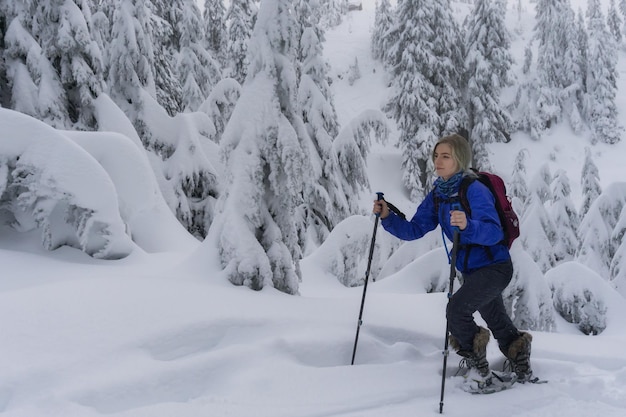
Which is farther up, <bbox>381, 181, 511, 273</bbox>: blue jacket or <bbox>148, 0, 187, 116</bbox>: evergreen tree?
<bbox>148, 0, 187, 116</bbox>: evergreen tree

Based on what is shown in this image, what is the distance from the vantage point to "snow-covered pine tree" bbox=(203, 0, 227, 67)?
29406mm

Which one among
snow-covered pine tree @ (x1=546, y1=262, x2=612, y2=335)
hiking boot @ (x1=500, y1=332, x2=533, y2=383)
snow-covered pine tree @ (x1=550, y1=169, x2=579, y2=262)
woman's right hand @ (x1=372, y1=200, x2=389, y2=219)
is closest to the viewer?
hiking boot @ (x1=500, y1=332, x2=533, y2=383)

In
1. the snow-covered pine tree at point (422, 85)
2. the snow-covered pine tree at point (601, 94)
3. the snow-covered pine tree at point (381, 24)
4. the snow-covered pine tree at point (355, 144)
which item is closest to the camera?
the snow-covered pine tree at point (355, 144)

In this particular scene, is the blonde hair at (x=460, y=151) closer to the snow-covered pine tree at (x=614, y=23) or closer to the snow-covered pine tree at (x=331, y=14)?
the snow-covered pine tree at (x=331, y=14)

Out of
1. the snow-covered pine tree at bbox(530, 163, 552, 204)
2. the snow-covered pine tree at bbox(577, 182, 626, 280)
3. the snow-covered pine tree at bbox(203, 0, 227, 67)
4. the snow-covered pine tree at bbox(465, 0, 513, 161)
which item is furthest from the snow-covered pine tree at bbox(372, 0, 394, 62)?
the snow-covered pine tree at bbox(577, 182, 626, 280)

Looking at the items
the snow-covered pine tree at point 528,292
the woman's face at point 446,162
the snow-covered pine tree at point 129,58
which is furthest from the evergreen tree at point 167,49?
the woman's face at point 446,162

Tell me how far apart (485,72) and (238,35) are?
15.2 meters

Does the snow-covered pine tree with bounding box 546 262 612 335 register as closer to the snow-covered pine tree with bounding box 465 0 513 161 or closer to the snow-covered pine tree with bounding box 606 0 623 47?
the snow-covered pine tree with bounding box 465 0 513 161

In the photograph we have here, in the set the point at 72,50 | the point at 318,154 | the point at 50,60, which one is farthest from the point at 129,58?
the point at 318,154

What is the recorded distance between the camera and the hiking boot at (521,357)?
377 cm

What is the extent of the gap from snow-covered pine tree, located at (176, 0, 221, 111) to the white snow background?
53.4 ft

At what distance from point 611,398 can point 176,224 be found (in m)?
6.82

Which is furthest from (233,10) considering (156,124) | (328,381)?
(328,381)

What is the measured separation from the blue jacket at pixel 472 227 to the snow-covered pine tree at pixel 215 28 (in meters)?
29.2
